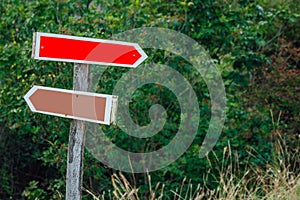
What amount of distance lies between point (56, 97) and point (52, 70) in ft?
8.29

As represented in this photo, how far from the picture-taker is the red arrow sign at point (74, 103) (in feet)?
10.7

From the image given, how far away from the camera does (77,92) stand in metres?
3.33

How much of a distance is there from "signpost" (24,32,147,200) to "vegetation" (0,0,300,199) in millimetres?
2096

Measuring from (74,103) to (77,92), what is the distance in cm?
7

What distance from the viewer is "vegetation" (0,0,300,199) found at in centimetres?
592

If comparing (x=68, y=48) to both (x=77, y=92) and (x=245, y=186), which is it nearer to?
(x=77, y=92)

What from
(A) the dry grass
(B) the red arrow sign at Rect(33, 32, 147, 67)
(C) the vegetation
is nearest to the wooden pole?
(B) the red arrow sign at Rect(33, 32, 147, 67)

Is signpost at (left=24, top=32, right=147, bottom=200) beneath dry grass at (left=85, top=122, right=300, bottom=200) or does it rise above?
above

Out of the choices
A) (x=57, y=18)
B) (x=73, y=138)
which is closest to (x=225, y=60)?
(x=57, y=18)

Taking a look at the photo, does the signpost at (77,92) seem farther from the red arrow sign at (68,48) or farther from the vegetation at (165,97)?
the vegetation at (165,97)

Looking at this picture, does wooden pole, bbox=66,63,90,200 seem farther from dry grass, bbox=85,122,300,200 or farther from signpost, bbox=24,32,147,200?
dry grass, bbox=85,122,300,200

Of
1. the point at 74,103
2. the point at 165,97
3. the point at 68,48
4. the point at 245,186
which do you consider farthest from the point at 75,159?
the point at 165,97

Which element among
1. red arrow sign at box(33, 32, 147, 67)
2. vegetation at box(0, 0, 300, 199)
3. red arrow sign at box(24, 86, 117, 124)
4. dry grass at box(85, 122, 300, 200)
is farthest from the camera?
vegetation at box(0, 0, 300, 199)

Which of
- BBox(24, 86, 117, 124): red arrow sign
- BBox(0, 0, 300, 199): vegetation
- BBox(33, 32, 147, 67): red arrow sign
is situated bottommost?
BBox(0, 0, 300, 199): vegetation
